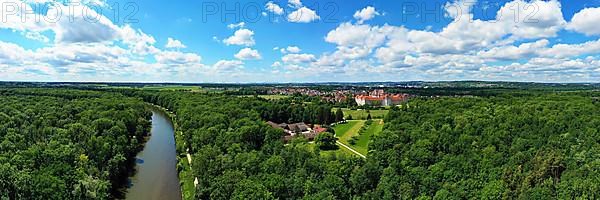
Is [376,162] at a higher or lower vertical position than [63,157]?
lower

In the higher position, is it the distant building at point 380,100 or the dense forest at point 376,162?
the distant building at point 380,100

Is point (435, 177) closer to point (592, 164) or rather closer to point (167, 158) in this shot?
point (592, 164)

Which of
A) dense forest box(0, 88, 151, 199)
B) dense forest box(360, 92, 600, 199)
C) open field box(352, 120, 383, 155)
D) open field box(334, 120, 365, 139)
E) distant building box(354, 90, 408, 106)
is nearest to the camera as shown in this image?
dense forest box(360, 92, 600, 199)

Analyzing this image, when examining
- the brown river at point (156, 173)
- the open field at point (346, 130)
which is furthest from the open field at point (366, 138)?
the brown river at point (156, 173)

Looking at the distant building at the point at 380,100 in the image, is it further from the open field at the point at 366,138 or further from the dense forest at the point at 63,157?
the dense forest at the point at 63,157

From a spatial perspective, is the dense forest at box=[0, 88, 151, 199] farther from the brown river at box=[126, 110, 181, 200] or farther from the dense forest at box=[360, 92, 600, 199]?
the dense forest at box=[360, 92, 600, 199]

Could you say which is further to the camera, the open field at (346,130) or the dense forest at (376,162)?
the open field at (346,130)

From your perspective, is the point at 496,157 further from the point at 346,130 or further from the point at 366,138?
the point at 346,130

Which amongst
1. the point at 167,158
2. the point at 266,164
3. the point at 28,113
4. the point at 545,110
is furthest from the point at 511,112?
the point at 28,113

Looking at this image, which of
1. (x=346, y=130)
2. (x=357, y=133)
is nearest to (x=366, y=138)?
(x=357, y=133)

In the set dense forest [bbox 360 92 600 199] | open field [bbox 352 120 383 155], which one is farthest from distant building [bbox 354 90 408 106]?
dense forest [bbox 360 92 600 199]
